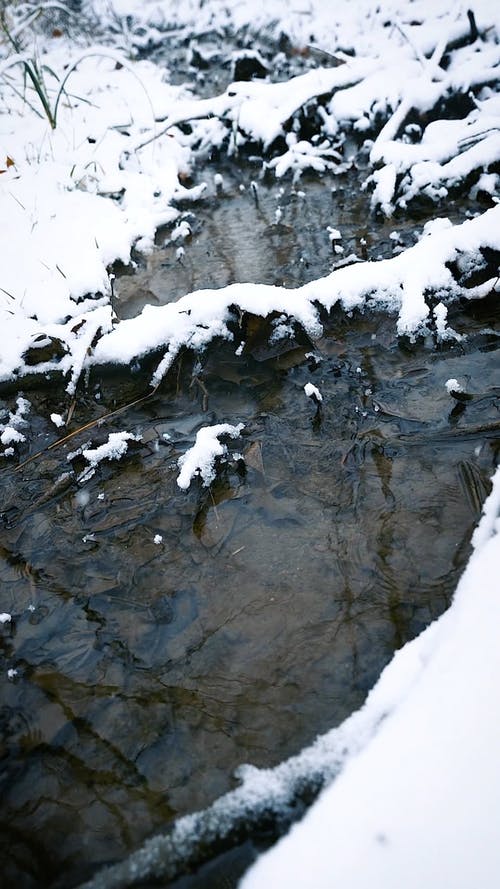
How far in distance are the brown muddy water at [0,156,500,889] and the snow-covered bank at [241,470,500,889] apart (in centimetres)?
26

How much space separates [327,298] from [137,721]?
2.32 m

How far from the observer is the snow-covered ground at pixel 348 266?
1133 millimetres

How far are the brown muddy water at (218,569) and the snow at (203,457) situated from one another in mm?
65

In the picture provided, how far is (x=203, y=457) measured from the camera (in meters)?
2.28

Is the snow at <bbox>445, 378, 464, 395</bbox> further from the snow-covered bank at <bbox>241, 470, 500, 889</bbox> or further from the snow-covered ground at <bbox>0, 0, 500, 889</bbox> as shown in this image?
the snow-covered bank at <bbox>241, 470, 500, 889</bbox>

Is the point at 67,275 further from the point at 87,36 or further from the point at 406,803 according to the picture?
the point at 87,36

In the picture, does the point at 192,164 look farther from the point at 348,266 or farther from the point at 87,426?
the point at 87,426

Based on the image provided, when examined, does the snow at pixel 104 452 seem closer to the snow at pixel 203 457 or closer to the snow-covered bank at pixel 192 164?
the snow at pixel 203 457

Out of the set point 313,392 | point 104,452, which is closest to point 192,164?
point 313,392

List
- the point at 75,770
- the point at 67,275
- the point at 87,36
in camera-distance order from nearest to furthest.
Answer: the point at 75,770, the point at 67,275, the point at 87,36

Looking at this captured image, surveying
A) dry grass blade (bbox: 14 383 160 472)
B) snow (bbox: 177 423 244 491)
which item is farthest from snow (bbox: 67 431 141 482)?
snow (bbox: 177 423 244 491)

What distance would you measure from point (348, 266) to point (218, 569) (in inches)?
81.0

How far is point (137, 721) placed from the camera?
1.61m

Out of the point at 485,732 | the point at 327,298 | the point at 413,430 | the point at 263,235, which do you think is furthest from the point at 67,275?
the point at 485,732
